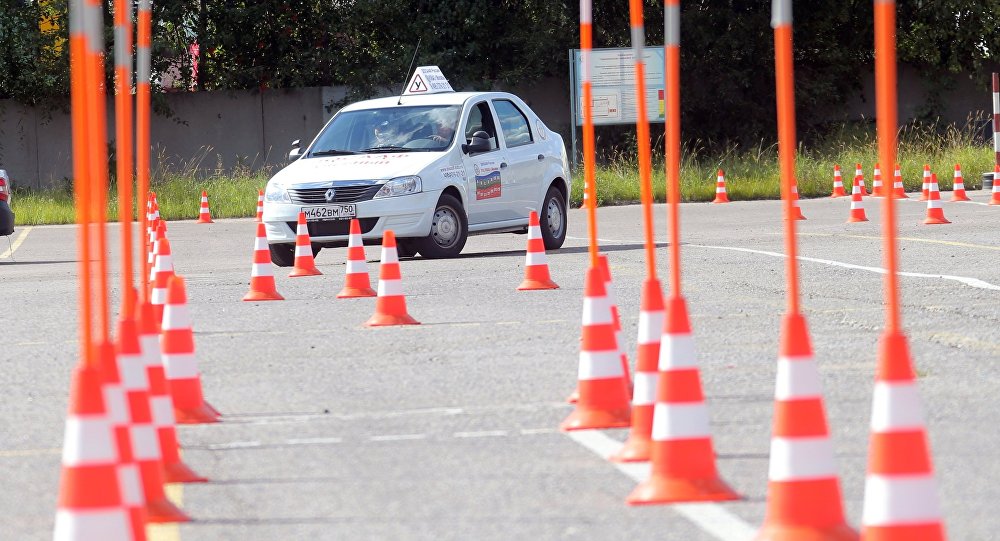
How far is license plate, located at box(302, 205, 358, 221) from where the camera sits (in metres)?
16.7

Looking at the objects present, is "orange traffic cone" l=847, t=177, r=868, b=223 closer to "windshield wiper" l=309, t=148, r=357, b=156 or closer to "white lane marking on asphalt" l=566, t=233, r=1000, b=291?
"white lane marking on asphalt" l=566, t=233, r=1000, b=291

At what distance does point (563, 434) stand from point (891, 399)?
2.63m

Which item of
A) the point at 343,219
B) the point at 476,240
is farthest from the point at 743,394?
the point at 476,240

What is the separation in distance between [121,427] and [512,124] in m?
13.6

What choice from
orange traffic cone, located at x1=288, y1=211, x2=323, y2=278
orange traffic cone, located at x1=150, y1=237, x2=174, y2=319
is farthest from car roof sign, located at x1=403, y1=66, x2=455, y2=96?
orange traffic cone, located at x1=150, y1=237, x2=174, y2=319

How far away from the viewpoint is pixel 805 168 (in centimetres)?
3184

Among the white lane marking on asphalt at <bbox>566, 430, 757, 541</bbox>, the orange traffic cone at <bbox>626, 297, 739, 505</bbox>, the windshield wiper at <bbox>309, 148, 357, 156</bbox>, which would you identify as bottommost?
the white lane marking on asphalt at <bbox>566, 430, 757, 541</bbox>

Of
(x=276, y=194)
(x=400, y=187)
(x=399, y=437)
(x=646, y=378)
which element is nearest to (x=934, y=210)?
(x=400, y=187)

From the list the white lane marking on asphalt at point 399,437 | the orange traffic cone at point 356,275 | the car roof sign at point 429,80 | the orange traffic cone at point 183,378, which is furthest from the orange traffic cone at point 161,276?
the car roof sign at point 429,80

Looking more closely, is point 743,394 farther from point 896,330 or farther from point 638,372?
point 896,330

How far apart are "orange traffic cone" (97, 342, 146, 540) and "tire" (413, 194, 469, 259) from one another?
38.2ft

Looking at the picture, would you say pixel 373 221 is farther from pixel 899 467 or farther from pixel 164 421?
pixel 899 467

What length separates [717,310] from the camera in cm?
1157

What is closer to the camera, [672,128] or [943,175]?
[672,128]
